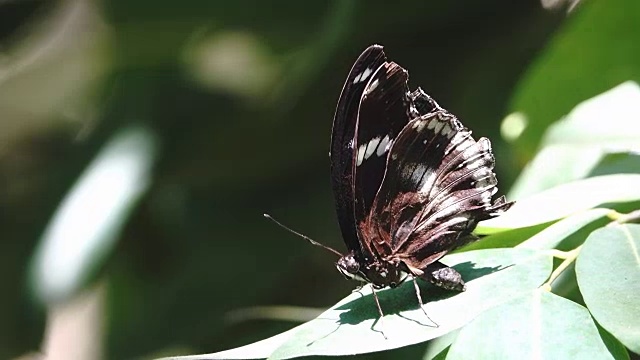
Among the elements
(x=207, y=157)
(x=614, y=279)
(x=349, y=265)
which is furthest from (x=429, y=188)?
(x=207, y=157)

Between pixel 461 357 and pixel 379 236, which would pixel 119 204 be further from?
pixel 461 357

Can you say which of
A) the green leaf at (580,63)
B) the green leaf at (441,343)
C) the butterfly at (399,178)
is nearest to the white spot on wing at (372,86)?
the butterfly at (399,178)

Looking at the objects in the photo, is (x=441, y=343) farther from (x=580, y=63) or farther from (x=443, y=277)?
(x=580, y=63)

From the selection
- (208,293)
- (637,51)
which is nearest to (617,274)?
(637,51)

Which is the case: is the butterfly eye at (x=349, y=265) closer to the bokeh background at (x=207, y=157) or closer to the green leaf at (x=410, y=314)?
the green leaf at (x=410, y=314)

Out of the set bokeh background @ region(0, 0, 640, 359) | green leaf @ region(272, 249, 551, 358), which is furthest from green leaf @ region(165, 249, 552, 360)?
bokeh background @ region(0, 0, 640, 359)
